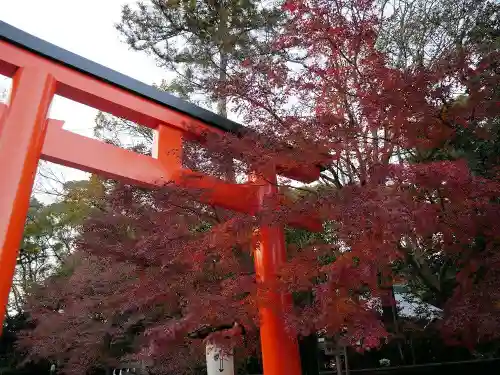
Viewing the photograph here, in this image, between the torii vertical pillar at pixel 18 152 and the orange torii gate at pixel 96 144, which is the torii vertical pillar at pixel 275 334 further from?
the torii vertical pillar at pixel 18 152

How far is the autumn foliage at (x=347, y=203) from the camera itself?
168 inches

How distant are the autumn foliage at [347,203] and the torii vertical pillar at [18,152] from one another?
4.84 feet

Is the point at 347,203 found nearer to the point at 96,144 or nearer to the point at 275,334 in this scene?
the point at 275,334

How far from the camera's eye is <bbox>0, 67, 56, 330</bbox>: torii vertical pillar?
3.94 meters

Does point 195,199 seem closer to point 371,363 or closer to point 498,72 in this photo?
point 498,72

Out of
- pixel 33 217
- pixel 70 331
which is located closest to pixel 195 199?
pixel 70 331

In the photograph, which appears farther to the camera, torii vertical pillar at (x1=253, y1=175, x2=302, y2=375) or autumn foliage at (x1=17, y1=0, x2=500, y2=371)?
torii vertical pillar at (x1=253, y1=175, x2=302, y2=375)

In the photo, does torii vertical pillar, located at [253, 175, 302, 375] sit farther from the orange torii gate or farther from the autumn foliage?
the autumn foliage

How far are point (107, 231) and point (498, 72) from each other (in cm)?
628

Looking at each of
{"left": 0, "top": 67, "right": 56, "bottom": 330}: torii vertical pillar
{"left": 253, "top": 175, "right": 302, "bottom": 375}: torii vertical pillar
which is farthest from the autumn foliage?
{"left": 0, "top": 67, "right": 56, "bottom": 330}: torii vertical pillar

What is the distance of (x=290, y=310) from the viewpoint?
5.36 meters

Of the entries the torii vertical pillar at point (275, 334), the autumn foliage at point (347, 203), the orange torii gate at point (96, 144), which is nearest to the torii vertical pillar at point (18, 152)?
the orange torii gate at point (96, 144)

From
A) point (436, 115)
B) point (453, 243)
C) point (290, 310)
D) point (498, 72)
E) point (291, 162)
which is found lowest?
point (290, 310)

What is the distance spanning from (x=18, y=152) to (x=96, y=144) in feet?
3.02
